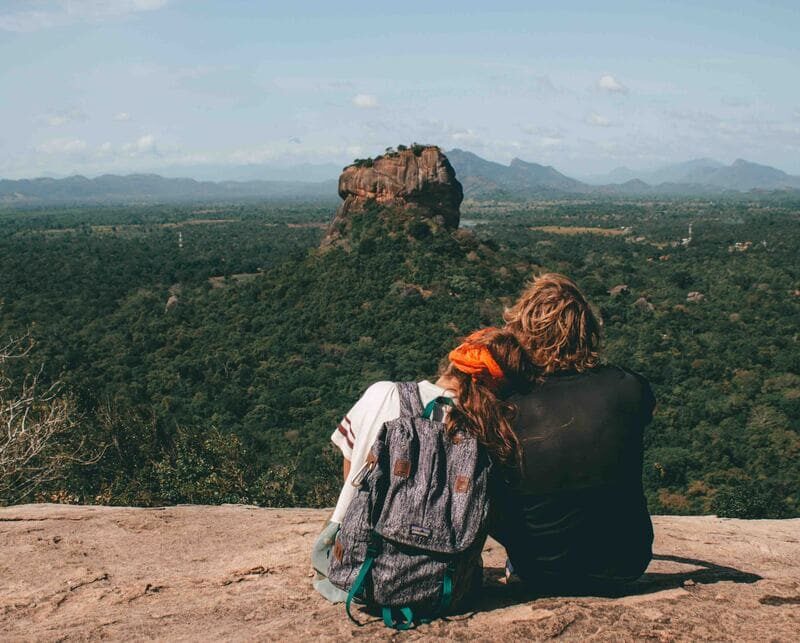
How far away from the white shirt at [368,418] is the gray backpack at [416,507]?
54mm

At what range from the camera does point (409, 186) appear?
122ft

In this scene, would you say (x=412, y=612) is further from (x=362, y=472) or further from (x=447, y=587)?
(x=362, y=472)

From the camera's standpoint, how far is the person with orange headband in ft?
11.6

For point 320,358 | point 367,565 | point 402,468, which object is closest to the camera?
point 402,468

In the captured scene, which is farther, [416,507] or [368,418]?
[368,418]

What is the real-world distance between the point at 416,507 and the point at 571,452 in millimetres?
860

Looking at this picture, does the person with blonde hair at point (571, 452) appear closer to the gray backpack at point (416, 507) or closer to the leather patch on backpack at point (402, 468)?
the gray backpack at point (416, 507)

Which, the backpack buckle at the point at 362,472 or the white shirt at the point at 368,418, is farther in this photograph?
the white shirt at the point at 368,418

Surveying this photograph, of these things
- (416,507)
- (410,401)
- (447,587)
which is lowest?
(447,587)

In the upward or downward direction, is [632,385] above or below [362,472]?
above

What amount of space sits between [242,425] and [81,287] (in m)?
27.4

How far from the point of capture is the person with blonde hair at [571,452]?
143 inches

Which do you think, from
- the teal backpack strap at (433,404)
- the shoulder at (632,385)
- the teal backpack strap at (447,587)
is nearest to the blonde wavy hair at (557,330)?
the shoulder at (632,385)

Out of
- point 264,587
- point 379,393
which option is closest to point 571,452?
point 379,393
